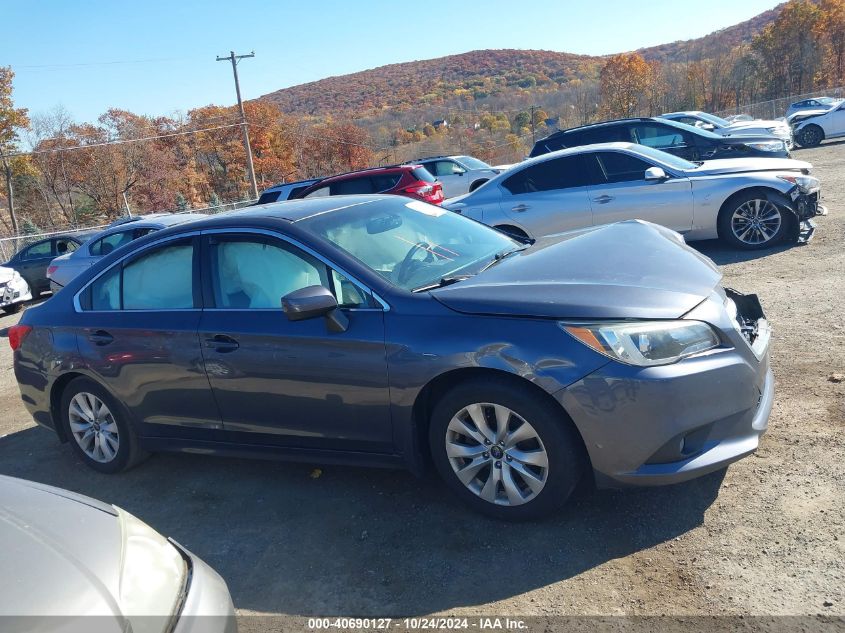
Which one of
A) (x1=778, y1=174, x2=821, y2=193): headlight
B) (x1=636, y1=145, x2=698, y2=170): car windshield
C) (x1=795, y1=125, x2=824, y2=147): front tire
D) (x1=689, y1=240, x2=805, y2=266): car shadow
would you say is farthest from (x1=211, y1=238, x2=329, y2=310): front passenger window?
(x1=795, y1=125, x2=824, y2=147): front tire

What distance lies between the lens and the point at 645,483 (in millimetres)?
3010

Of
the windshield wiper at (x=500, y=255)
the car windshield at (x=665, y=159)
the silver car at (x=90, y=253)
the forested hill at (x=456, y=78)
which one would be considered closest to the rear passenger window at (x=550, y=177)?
the car windshield at (x=665, y=159)

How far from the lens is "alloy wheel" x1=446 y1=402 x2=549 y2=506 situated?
10.4 feet

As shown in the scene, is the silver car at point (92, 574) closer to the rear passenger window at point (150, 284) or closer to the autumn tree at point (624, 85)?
the rear passenger window at point (150, 284)

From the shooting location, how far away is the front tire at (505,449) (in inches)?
122

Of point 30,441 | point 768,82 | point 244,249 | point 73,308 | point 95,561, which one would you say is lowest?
point 30,441

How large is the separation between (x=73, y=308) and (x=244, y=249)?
1550 mm

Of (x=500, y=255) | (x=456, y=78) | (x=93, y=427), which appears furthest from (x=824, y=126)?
(x=456, y=78)

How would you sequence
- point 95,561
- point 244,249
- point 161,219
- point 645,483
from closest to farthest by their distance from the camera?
point 95,561 → point 645,483 → point 244,249 → point 161,219

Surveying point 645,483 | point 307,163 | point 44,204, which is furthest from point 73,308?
point 307,163

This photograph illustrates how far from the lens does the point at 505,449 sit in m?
3.22

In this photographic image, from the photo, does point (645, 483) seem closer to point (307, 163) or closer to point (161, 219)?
point (161, 219)

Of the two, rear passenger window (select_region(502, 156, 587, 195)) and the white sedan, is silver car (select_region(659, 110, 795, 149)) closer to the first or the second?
rear passenger window (select_region(502, 156, 587, 195))

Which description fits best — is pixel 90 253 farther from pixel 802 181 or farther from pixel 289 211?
pixel 802 181
